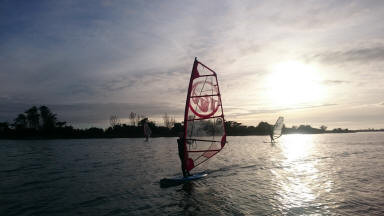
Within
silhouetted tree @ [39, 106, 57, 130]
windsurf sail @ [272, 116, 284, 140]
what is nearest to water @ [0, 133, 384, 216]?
windsurf sail @ [272, 116, 284, 140]

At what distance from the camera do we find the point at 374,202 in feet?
44.6

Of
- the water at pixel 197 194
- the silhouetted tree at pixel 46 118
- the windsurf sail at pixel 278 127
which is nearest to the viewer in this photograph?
the water at pixel 197 194

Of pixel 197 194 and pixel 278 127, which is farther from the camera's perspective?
pixel 278 127

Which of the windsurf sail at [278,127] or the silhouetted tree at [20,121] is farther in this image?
the silhouetted tree at [20,121]

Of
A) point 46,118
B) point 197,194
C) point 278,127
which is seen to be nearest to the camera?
point 197,194

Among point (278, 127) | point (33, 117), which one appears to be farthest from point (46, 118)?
point (278, 127)

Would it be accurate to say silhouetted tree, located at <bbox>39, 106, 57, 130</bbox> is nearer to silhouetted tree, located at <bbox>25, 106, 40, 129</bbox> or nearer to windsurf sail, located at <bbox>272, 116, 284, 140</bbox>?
silhouetted tree, located at <bbox>25, 106, 40, 129</bbox>

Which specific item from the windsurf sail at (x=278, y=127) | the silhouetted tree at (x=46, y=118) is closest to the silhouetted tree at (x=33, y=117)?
the silhouetted tree at (x=46, y=118)

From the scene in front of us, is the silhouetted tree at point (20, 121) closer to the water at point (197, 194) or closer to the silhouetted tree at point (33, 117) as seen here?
the silhouetted tree at point (33, 117)

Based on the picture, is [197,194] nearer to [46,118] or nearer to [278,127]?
[278,127]

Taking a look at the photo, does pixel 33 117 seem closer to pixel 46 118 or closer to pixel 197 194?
pixel 46 118

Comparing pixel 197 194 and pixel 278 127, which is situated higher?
pixel 278 127

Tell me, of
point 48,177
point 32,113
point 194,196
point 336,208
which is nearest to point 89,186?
point 48,177

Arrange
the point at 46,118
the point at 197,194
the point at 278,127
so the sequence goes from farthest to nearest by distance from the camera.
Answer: the point at 46,118 → the point at 278,127 → the point at 197,194
